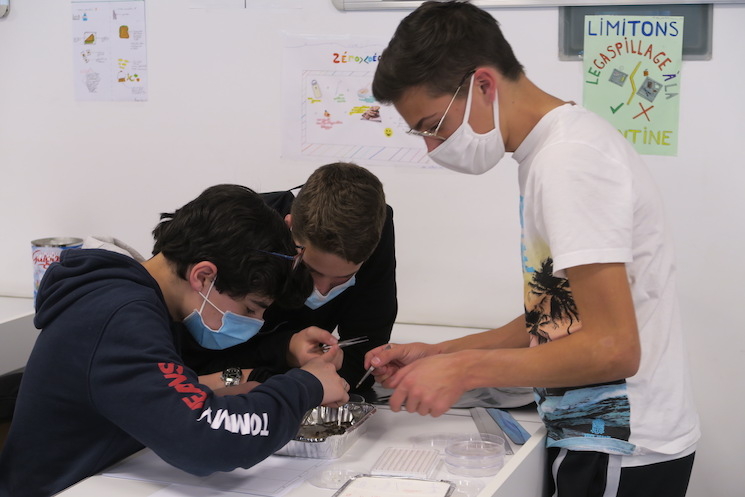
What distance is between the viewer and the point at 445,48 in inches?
48.8

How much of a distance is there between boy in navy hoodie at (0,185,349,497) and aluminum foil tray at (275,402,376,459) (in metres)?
0.06

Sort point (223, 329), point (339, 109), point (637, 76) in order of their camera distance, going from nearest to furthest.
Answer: point (223, 329), point (637, 76), point (339, 109)

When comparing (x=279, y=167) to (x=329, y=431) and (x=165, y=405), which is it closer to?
(x=329, y=431)

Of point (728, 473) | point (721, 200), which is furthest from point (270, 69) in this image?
point (728, 473)

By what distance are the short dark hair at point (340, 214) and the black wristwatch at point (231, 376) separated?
31cm

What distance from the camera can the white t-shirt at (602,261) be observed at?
3.70 ft

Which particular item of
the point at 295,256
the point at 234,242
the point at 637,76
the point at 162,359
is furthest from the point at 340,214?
the point at 637,76

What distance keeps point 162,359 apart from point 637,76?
1.60 meters

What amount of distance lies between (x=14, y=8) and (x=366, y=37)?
4.16 feet

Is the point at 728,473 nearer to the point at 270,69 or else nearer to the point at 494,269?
the point at 494,269

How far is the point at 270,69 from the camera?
2.51m

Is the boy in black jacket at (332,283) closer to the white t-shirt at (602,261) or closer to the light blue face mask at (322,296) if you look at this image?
the light blue face mask at (322,296)

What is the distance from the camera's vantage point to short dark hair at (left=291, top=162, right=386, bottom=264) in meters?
1.58

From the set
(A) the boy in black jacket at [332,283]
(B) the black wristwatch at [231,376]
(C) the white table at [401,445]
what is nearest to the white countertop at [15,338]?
(A) the boy in black jacket at [332,283]
